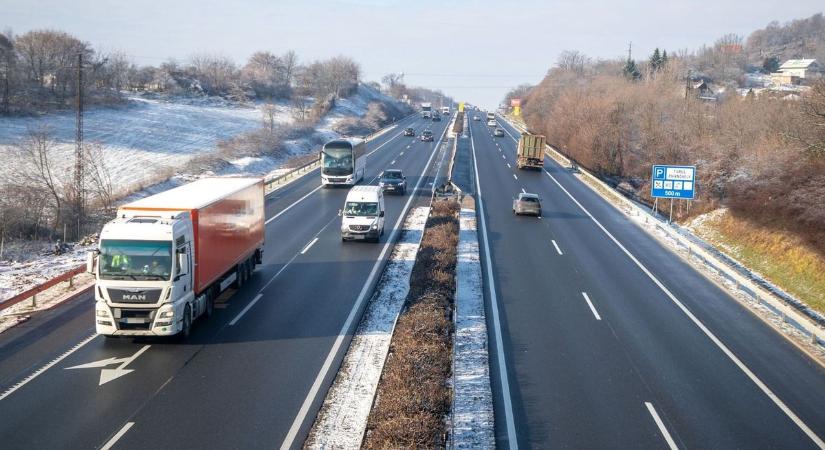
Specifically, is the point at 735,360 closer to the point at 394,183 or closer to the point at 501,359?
the point at 501,359

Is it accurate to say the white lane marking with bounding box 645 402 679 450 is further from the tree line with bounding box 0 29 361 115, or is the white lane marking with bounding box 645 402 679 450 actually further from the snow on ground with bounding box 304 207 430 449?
the tree line with bounding box 0 29 361 115

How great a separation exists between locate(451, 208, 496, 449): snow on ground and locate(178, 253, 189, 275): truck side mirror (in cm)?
678

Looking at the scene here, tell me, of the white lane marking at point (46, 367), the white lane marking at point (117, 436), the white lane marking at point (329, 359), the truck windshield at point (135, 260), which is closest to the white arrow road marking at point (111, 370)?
the white lane marking at point (46, 367)

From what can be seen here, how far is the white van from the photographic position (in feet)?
93.0

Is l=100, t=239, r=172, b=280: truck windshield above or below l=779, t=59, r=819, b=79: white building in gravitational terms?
below

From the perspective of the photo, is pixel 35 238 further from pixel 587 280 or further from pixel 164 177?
pixel 587 280

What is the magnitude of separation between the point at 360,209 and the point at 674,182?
18551 mm

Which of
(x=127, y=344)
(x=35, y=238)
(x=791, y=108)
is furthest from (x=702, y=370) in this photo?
(x=791, y=108)

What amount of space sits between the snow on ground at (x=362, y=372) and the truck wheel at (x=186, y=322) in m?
4.03

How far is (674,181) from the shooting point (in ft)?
122

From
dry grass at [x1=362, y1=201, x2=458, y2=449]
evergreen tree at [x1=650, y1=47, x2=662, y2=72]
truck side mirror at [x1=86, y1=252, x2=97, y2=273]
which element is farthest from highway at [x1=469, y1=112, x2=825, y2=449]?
evergreen tree at [x1=650, y1=47, x2=662, y2=72]

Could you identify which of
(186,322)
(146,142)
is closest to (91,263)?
(186,322)

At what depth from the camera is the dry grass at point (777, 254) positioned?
24938 millimetres

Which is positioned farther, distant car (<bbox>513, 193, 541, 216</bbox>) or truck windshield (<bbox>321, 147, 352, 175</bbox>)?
truck windshield (<bbox>321, 147, 352, 175</bbox>)
